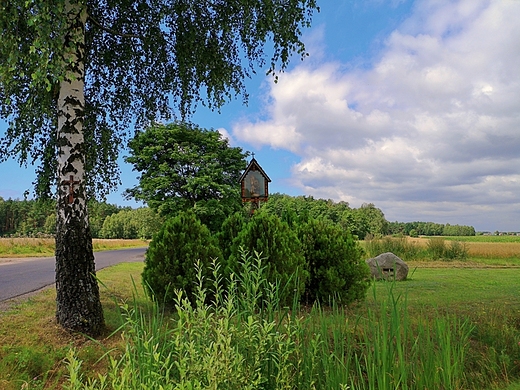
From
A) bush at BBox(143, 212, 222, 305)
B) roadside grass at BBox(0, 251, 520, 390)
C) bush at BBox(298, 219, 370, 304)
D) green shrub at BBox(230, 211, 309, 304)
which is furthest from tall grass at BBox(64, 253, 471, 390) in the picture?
bush at BBox(298, 219, 370, 304)

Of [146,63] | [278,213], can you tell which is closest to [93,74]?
[146,63]

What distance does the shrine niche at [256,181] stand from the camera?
1158cm

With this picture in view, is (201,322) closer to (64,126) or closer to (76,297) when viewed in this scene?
(76,297)

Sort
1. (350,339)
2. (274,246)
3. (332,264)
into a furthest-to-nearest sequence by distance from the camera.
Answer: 1. (332,264)
2. (274,246)
3. (350,339)

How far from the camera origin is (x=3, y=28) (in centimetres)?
456

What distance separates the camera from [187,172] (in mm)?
25844

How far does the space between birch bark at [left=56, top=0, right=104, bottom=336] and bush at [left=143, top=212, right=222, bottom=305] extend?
0.96 meters

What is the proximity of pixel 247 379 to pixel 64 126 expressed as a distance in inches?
177

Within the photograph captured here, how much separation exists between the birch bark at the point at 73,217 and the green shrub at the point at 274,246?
74.7 inches

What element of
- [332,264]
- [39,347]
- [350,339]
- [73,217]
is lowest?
[39,347]

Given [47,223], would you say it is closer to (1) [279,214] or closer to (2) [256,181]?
(1) [279,214]

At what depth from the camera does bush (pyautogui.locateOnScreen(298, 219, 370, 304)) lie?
250 inches

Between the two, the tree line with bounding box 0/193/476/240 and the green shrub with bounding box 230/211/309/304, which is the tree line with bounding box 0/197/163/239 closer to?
the tree line with bounding box 0/193/476/240

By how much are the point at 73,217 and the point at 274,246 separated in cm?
277
